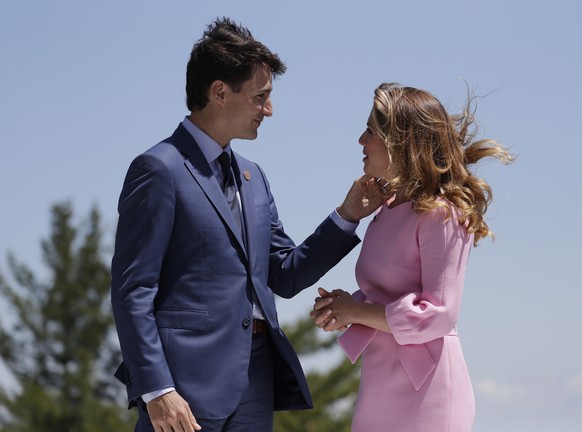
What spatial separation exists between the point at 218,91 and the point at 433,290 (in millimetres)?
1002

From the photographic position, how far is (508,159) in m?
3.12

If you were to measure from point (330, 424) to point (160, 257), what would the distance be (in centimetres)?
1352

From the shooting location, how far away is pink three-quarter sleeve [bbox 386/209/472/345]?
287cm

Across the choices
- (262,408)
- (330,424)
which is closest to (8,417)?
(330,424)

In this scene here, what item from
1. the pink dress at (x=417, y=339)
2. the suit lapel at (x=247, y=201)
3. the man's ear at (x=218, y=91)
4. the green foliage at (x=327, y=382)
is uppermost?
the man's ear at (x=218, y=91)

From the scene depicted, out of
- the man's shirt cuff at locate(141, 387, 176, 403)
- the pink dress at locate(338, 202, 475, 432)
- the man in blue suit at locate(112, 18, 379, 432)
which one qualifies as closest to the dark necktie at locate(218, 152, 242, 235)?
the man in blue suit at locate(112, 18, 379, 432)

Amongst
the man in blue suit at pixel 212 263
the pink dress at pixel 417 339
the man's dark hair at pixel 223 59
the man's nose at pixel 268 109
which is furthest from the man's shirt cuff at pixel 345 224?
the man's dark hair at pixel 223 59

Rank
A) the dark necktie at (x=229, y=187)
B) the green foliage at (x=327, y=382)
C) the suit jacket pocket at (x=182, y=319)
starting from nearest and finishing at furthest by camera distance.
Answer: the suit jacket pocket at (x=182, y=319), the dark necktie at (x=229, y=187), the green foliage at (x=327, y=382)

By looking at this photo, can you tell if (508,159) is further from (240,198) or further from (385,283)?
(240,198)

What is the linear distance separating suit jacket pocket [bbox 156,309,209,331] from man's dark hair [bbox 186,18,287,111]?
729mm

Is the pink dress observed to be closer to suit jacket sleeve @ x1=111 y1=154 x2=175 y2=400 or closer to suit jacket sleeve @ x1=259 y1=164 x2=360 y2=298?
suit jacket sleeve @ x1=259 y1=164 x2=360 y2=298

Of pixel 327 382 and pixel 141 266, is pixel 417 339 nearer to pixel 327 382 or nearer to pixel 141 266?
pixel 141 266

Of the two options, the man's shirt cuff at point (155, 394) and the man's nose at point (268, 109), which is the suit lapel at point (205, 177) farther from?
the man's shirt cuff at point (155, 394)

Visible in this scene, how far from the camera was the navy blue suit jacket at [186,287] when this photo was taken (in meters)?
2.96
